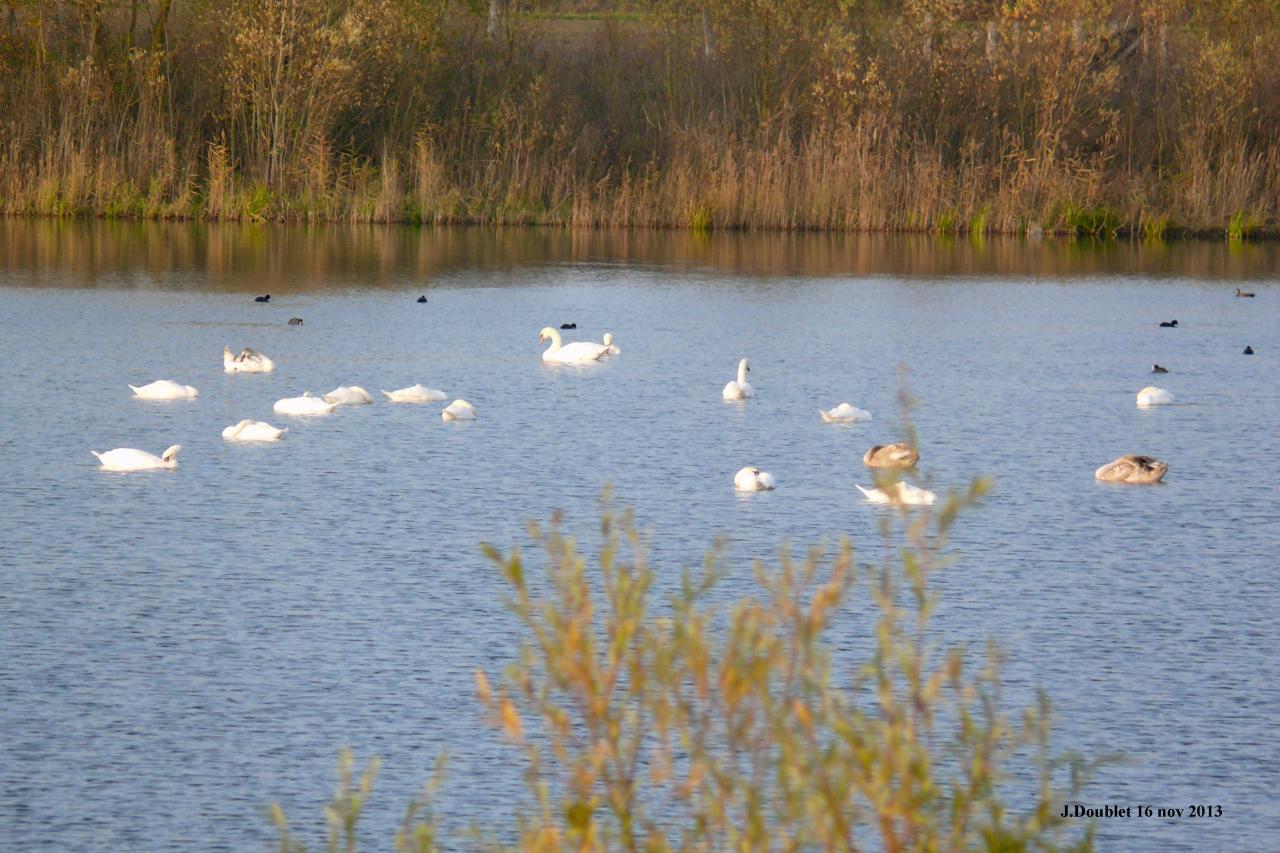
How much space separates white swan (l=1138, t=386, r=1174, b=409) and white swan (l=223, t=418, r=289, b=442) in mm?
6426

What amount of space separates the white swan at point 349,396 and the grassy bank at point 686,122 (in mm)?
16514

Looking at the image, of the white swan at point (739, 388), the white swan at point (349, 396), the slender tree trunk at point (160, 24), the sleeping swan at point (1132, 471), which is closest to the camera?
the sleeping swan at point (1132, 471)

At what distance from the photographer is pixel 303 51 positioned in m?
30.4

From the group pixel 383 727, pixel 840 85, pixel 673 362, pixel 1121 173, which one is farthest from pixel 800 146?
pixel 383 727

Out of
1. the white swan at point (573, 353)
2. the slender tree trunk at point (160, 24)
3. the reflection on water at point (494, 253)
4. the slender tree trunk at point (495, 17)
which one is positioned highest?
the slender tree trunk at point (495, 17)

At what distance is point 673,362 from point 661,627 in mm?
13229

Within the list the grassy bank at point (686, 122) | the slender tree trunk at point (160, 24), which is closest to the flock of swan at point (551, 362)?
the grassy bank at point (686, 122)

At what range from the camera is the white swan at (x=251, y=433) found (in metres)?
12.5

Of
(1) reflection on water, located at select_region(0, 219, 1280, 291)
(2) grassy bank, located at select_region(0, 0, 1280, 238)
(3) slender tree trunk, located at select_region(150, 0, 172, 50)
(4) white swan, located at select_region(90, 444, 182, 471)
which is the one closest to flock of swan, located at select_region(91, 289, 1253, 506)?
(4) white swan, located at select_region(90, 444, 182, 471)

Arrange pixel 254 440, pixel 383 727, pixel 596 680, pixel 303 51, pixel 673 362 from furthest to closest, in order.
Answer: pixel 303 51
pixel 673 362
pixel 254 440
pixel 383 727
pixel 596 680

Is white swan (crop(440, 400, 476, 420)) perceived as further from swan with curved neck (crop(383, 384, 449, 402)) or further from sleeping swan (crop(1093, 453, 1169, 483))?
sleeping swan (crop(1093, 453, 1169, 483))

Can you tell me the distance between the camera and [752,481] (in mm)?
11047

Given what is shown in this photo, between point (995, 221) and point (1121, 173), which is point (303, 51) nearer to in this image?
point (995, 221)

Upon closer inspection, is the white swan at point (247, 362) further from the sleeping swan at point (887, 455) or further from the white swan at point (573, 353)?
the sleeping swan at point (887, 455)
